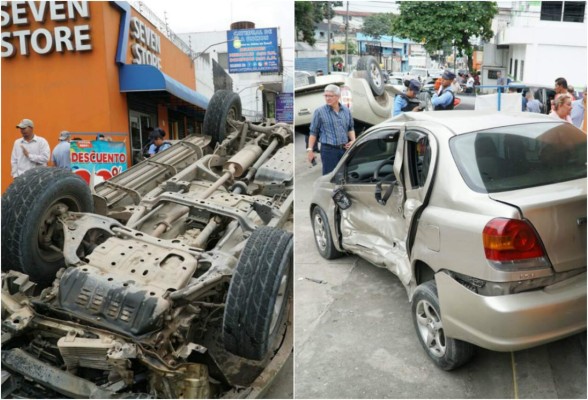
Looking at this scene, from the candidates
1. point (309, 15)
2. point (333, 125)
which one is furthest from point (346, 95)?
point (309, 15)

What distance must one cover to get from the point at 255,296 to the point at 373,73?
5.14 metres

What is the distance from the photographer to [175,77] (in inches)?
383

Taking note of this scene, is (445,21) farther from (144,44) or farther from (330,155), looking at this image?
(144,44)

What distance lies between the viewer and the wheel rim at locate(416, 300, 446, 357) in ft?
8.64

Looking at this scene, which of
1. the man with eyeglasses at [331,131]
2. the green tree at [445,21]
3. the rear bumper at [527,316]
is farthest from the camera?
the man with eyeglasses at [331,131]

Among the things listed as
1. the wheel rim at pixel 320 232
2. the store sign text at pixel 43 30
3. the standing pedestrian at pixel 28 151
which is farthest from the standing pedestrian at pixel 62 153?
the wheel rim at pixel 320 232

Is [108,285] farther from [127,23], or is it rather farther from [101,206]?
[127,23]

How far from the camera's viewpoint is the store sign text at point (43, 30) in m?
5.65

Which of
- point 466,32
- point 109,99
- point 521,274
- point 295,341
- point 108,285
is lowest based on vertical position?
point 295,341

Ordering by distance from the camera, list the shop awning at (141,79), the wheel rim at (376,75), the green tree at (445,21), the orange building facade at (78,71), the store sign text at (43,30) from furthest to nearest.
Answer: the shop awning at (141,79) < the wheel rim at (376,75) < the orange building facade at (78,71) < the store sign text at (43,30) < the green tree at (445,21)

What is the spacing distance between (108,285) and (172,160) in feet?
8.47

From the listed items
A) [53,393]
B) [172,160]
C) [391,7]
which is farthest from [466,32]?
[53,393]

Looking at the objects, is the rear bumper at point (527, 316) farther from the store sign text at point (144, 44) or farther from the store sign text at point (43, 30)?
the store sign text at point (144, 44)

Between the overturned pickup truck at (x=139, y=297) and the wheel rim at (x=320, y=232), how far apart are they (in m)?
0.50
